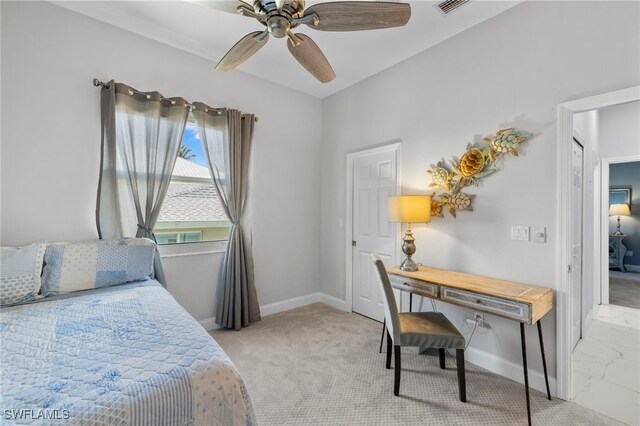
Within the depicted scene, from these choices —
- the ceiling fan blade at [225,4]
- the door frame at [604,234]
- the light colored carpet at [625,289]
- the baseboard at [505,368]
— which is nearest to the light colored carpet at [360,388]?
the baseboard at [505,368]

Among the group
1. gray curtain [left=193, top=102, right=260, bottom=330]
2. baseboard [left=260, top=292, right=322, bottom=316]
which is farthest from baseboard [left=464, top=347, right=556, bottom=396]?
gray curtain [left=193, top=102, right=260, bottom=330]

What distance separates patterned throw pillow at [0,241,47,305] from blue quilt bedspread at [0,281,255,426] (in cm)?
27

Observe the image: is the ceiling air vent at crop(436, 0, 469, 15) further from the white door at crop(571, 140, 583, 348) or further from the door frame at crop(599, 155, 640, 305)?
the door frame at crop(599, 155, 640, 305)

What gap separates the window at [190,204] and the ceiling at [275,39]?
2.78ft

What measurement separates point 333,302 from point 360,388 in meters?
1.77

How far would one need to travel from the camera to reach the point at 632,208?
5254mm

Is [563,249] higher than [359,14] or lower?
lower

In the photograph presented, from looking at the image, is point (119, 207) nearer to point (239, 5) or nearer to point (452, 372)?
point (239, 5)

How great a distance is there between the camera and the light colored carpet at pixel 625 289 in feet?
12.7

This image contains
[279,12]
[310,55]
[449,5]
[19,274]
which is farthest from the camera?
[449,5]

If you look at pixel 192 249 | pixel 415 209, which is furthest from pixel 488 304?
pixel 192 249

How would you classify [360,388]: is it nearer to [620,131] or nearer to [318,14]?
[318,14]

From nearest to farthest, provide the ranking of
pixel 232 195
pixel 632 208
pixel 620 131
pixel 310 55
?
pixel 310 55, pixel 232 195, pixel 620 131, pixel 632 208

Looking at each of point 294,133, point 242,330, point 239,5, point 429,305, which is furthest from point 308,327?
point 239,5
